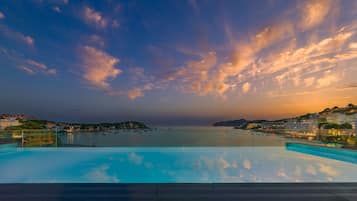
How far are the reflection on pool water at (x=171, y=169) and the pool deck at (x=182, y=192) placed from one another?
1.21 ft

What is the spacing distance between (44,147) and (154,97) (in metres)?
5.79

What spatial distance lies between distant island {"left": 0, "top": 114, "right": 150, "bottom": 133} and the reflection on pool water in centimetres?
126

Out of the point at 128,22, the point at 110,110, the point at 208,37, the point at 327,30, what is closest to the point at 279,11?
the point at 327,30

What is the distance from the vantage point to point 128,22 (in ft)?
28.9

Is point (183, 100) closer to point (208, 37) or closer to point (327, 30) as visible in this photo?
point (208, 37)

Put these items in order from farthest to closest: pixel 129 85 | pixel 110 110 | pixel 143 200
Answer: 1. pixel 110 110
2. pixel 129 85
3. pixel 143 200

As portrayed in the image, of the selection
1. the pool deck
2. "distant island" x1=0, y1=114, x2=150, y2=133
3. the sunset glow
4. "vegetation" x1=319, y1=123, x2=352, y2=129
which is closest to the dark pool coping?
"vegetation" x1=319, y1=123, x2=352, y2=129

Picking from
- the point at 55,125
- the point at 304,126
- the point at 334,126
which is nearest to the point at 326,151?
the point at 304,126

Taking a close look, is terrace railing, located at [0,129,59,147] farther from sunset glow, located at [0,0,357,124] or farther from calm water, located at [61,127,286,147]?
sunset glow, located at [0,0,357,124]

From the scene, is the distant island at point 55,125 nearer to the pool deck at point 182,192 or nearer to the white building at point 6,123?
the white building at point 6,123

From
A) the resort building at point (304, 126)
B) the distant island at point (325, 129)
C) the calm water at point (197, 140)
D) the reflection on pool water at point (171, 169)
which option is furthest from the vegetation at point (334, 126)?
the reflection on pool water at point (171, 169)

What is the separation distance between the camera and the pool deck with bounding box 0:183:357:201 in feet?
8.44

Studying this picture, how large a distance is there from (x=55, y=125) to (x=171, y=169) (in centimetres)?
663

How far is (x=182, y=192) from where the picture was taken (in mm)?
2729
